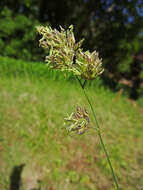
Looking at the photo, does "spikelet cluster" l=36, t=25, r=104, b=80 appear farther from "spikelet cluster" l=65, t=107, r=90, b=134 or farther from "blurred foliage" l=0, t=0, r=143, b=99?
"blurred foliage" l=0, t=0, r=143, b=99

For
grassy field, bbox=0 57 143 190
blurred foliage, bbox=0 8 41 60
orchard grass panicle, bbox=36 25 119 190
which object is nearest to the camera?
orchard grass panicle, bbox=36 25 119 190

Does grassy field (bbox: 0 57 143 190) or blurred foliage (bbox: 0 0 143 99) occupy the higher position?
blurred foliage (bbox: 0 0 143 99)

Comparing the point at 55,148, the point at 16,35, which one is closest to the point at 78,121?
the point at 55,148

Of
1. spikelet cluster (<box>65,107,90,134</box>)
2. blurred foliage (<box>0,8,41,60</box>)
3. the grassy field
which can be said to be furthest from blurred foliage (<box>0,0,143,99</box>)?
spikelet cluster (<box>65,107,90,134</box>)

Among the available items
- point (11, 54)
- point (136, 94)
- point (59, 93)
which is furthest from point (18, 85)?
point (136, 94)

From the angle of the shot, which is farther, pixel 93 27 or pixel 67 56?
pixel 93 27

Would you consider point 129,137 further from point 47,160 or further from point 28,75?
point 28,75

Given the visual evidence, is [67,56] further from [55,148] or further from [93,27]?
[93,27]
